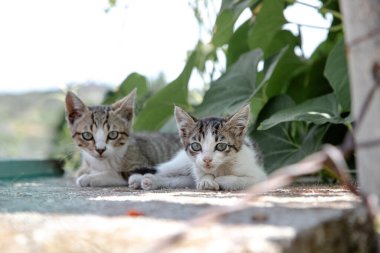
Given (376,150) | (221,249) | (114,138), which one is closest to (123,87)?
(114,138)

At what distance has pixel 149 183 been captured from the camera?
1912 mm

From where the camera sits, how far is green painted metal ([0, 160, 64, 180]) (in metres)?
2.85

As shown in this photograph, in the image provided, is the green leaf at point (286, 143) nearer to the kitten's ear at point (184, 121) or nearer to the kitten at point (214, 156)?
the kitten at point (214, 156)

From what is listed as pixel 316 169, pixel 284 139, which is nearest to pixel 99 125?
pixel 284 139

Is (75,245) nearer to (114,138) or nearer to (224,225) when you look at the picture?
(224,225)

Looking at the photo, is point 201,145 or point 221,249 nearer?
point 221,249

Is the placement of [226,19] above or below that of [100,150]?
above

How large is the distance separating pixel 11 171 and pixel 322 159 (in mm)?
2289

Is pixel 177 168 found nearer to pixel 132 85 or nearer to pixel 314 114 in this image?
pixel 314 114

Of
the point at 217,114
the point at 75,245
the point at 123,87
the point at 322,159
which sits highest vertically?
the point at 123,87

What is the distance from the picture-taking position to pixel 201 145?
6.47ft

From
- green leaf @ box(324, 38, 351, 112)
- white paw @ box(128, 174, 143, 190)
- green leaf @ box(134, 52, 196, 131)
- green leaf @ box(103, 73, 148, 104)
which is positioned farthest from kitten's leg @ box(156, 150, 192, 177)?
green leaf @ box(103, 73, 148, 104)

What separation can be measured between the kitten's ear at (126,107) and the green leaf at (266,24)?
679mm

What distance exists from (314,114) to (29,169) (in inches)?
69.1
